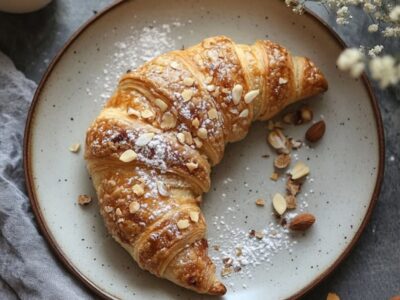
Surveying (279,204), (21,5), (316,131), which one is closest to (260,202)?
(279,204)

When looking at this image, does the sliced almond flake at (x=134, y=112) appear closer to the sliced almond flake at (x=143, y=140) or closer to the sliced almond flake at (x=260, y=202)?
the sliced almond flake at (x=143, y=140)

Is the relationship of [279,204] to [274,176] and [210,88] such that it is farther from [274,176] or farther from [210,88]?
[210,88]

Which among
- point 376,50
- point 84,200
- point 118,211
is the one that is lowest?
point 84,200

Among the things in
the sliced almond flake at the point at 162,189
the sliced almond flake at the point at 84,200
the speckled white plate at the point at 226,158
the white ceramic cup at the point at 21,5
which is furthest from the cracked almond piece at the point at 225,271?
the white ceramic cup at the point at 21,5

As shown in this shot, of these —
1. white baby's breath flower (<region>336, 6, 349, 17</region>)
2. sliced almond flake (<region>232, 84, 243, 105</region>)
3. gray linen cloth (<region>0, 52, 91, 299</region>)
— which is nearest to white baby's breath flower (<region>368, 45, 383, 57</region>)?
white baby's breath flower (<region>336, 6, 349, 17</region>)

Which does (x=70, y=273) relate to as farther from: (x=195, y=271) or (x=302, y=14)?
(x=302, y=14)

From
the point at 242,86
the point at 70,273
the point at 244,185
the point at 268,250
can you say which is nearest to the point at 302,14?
the point at 242,86
